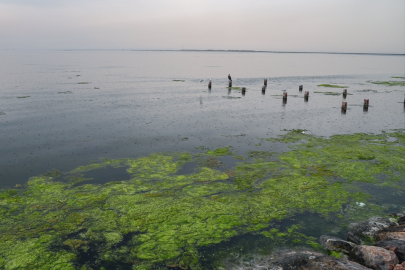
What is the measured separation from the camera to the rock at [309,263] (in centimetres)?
861

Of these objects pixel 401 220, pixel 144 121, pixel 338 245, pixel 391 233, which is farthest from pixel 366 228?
pixel 144 121

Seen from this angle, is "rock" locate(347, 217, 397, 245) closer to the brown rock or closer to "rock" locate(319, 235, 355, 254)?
the brown rock

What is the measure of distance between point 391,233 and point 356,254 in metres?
2.17

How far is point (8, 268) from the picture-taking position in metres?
9.70

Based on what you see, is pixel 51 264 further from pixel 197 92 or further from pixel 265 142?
pixel 197 92

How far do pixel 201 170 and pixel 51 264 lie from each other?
32.6 feet

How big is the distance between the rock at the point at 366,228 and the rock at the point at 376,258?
71.1 inches

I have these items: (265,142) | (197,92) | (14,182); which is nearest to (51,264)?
(14,182)

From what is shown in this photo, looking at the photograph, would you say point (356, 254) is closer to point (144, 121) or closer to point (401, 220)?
point (401, 220)

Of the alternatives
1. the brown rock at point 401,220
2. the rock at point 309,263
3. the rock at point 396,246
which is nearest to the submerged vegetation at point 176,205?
the brown rock at point 401,220

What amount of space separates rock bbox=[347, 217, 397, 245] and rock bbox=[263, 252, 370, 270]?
272 centimetres

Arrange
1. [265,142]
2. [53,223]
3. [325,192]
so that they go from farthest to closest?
[265,142]
[325,192]
[53,223]

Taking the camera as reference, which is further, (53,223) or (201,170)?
(201,170)

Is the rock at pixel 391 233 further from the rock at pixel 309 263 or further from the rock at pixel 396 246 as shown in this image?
the rock at pixel 309 263
